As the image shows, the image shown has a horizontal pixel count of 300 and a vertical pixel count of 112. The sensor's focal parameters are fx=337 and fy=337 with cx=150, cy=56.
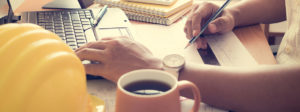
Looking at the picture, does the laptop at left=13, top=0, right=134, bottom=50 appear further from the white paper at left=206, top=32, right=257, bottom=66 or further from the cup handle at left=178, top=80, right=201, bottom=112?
the cup handle at left=178, top=80, right=201, bottom=112

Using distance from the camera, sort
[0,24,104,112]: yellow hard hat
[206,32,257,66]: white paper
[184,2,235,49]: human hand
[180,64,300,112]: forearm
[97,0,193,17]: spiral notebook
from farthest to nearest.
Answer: [97,0,193,17]: spiral notebook
[184,2,235,49]: human hand
[206,32,257,66]: white paper
[180,64,300,112]: forearm
[0,24,104,112]: yellow hard hat

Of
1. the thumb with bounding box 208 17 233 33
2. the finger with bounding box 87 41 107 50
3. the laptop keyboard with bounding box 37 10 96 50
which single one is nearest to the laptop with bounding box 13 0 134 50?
the laptop keyboard with bounding box 37 10 96 50

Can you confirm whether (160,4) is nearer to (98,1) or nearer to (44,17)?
(98,1)

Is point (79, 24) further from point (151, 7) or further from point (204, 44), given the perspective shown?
point (204, 44)

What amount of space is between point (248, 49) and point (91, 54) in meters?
0.44

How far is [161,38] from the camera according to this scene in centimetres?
100

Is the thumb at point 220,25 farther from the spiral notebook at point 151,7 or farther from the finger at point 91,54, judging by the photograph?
the finger at point 91,54

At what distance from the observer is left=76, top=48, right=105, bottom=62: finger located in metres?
0.72

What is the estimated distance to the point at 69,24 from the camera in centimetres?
97

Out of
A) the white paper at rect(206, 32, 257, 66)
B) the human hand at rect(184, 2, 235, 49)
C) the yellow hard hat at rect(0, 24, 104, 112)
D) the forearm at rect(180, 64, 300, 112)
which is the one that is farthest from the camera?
the human hand at rect(184, 2, 235, 49)

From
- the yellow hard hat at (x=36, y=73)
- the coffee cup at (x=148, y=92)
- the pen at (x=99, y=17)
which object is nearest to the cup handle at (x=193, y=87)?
the coffee cup at (x=148, y=92)

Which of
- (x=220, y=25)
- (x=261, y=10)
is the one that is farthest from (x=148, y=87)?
(x=261, y=10)

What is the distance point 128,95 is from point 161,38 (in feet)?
1.92

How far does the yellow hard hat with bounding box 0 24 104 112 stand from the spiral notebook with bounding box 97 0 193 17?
0.64 m
